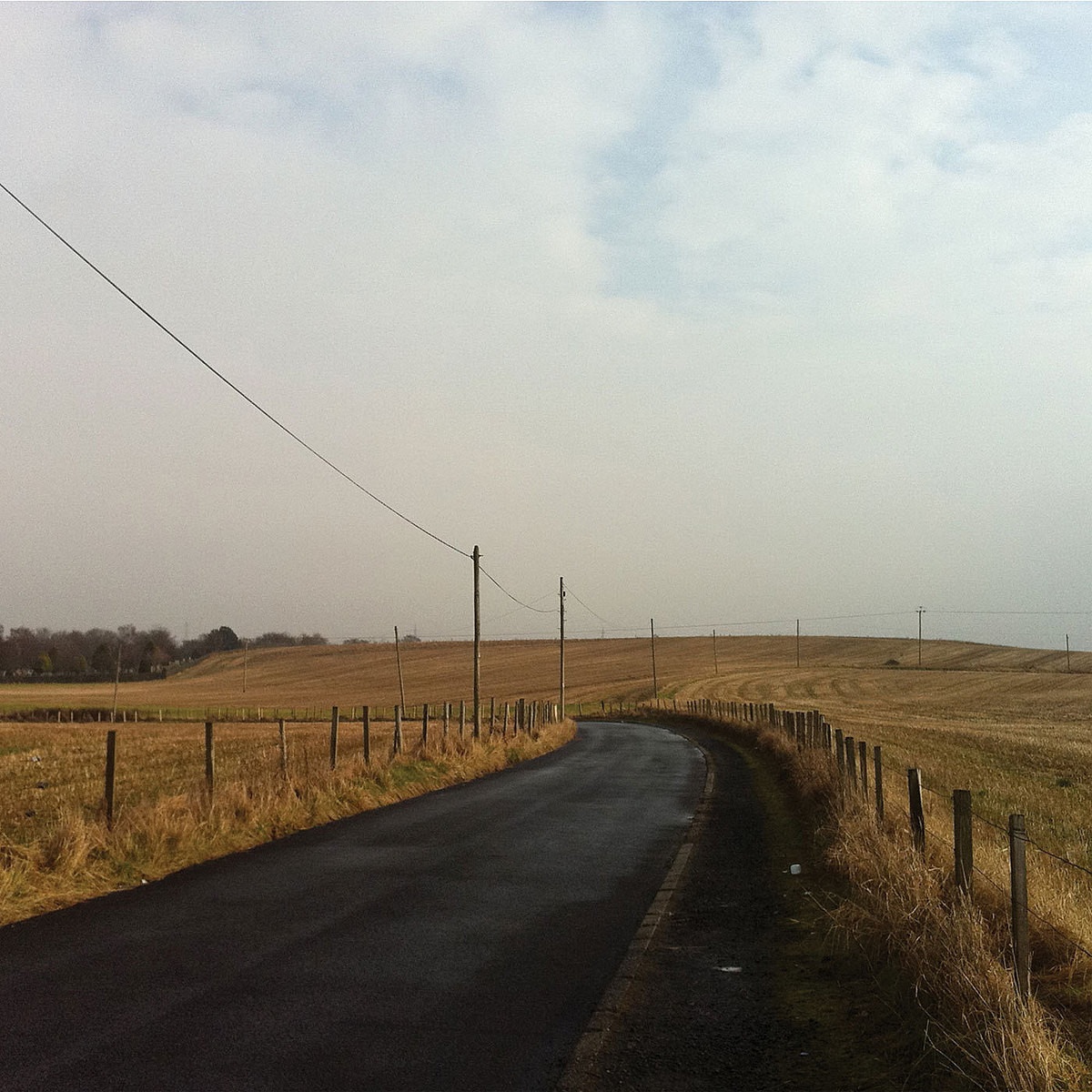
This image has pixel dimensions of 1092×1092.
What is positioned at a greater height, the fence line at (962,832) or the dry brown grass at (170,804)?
the fence line at (962,832)

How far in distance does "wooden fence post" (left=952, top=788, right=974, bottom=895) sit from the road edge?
2425 mm

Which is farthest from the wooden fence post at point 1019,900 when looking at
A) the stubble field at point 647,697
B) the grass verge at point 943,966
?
the stubble field at point 647,697

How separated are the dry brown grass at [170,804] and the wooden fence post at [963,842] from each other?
785 cm

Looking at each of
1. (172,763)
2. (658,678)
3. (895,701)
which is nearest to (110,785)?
(172,763)

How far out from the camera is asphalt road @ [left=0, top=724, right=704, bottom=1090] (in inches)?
223

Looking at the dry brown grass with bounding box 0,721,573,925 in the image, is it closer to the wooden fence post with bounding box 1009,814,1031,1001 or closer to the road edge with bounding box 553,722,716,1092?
the road edge with bounding box 553,722,716,1092

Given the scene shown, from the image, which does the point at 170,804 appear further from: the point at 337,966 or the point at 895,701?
the point at 895,701

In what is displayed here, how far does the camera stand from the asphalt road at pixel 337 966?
18.6 ft

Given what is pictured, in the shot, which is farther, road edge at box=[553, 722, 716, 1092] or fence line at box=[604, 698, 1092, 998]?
fence line at box=[604, 698, 1092, 998]

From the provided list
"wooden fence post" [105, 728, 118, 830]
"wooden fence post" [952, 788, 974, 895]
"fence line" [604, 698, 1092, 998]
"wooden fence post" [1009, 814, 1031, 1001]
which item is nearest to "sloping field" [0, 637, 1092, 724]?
"fence line" [604, 698, 1092, 998]

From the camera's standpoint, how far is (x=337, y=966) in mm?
7637

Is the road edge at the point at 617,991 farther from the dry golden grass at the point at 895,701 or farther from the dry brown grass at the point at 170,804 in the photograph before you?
the dry brown grass at the point at 170,804

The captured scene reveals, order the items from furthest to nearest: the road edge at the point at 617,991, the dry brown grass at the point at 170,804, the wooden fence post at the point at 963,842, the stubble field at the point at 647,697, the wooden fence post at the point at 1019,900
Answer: the stubble field at the point at 647,697 < the dry brown grass at the point at 170,804 < the wooden fence post at the point at 963,842 < the wooden fence post at the point at 1019,900 < the road edge at the point at 617,991

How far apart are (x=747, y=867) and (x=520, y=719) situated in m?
26.8
